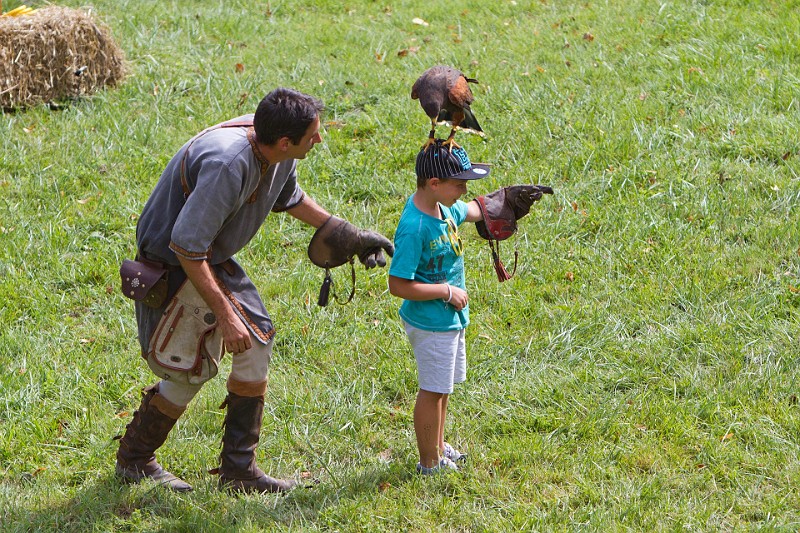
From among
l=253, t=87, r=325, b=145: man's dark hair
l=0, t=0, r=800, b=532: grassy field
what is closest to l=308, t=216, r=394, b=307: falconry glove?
l=253, t=87, r=325, b=145: man's dark hair

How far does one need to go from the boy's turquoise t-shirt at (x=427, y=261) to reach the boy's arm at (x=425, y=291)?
1.3 inches

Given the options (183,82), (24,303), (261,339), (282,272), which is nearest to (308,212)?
(261,339)

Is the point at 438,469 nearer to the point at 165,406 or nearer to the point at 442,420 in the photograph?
the point at 442,420

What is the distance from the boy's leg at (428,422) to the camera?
439 cm

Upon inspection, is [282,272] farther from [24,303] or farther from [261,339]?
[261,339]

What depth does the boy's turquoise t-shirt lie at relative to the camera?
13.6 feet

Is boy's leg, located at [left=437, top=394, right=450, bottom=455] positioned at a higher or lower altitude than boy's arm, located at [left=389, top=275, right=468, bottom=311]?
lower

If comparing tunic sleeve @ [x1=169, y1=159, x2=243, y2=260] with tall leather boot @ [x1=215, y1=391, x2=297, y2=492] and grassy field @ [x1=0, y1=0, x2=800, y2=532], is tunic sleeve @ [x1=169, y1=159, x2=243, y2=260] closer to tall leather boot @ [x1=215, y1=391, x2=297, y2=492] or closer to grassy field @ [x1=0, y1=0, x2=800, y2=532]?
tall leather boot @ [x1=215, y1=391, x2=297, y2=492]

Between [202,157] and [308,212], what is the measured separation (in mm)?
850

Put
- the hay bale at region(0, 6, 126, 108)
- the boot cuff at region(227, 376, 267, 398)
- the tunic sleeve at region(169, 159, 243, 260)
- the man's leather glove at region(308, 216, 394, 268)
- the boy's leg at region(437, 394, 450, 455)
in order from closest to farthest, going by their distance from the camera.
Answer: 1. the tunic sleeve at region(169, 159, 243, 260)
2. the boot cuff at region(227, 376, 267, 398)
3. the boy's leg at region(437, 394, 450, 455)
4. the man's leather glove at region(308, 216, 394, 268)
5. the hay bale at region(0, 6, 126, 108)

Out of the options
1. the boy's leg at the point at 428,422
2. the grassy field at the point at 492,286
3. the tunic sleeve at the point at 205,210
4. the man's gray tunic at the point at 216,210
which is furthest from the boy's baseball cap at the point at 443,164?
the grassy field at the point at 492,286

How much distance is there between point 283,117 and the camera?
392cm

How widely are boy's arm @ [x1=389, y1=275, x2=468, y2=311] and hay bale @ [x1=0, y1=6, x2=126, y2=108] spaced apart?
214 inches

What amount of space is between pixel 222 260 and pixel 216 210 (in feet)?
1.39
